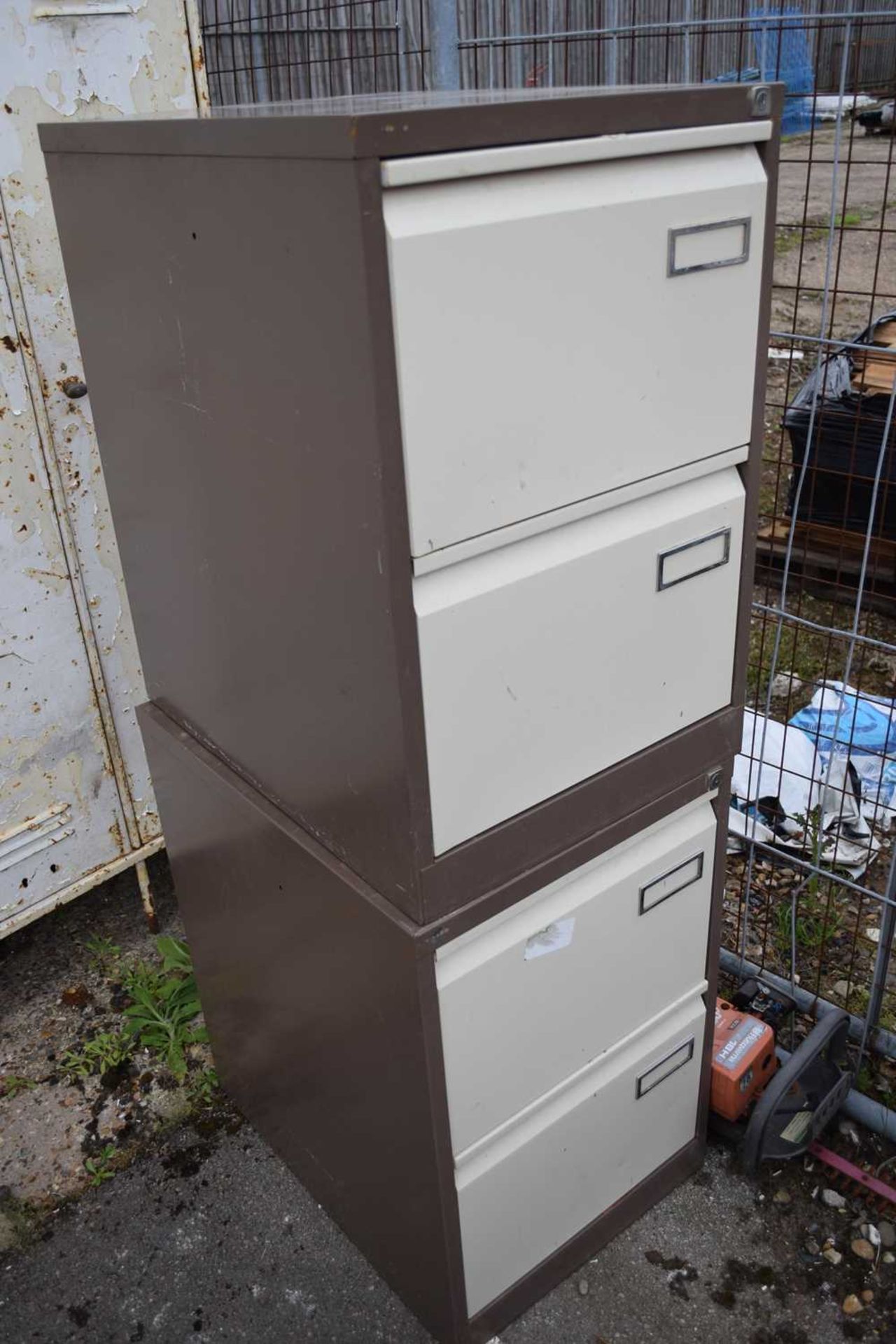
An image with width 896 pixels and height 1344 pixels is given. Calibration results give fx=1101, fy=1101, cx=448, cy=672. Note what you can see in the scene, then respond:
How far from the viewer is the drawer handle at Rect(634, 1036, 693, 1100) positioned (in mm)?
1742

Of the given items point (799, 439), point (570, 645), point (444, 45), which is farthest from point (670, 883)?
point (799, 439)

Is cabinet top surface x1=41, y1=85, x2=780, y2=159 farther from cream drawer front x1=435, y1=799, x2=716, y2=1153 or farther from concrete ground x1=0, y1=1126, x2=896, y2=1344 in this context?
concrete ground x1=0, y1=1126, x2=896, y2=1344

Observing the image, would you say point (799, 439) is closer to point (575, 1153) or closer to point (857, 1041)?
point (857, 1041)

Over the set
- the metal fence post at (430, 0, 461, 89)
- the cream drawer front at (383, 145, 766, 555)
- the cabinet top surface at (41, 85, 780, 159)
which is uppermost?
the metal fence post at (430, 0, 461, 89)

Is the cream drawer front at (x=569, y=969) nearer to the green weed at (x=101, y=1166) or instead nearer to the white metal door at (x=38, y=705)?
the green weed at (x=101, y=1166)

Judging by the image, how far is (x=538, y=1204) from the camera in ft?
5.52

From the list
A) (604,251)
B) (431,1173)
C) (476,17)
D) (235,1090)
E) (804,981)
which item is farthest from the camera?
(476,17)

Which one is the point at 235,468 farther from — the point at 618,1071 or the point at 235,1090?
the point at 235,1090

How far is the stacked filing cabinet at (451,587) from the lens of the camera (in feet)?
3.46

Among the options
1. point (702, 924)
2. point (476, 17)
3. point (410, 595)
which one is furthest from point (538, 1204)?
point (476, 17)

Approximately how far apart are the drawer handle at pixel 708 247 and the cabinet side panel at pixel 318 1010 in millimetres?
816

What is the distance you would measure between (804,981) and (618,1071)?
770 millimetres

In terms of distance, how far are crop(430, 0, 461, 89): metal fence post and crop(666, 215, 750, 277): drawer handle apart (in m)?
1.36

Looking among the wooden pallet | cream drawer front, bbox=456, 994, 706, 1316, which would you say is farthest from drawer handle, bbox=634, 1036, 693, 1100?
the wooden pallet
